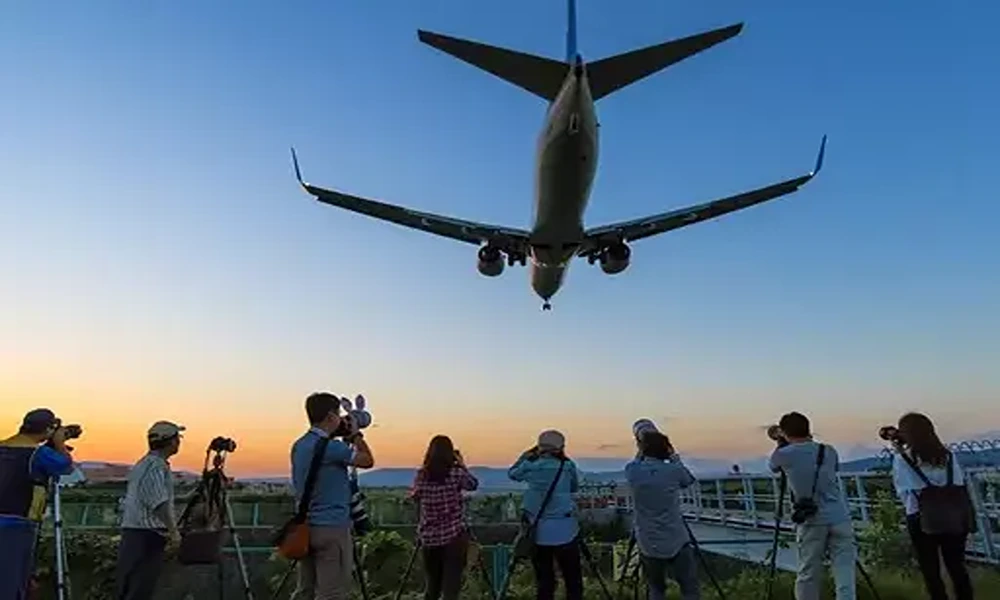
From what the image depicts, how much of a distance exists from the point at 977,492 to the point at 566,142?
951 cm

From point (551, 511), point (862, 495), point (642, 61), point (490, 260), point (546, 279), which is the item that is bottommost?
point (862, 495)

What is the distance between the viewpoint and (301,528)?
17.1ft

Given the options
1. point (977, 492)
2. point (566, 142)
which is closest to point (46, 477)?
point (977, 492)

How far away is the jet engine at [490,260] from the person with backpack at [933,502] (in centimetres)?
1436

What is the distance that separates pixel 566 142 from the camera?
54.4 ft

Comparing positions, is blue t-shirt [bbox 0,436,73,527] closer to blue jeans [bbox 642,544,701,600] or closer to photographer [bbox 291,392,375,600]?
photographer [bbox 291,392,375,600]

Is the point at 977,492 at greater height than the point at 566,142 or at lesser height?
lesser

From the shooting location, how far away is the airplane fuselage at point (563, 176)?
15848mm

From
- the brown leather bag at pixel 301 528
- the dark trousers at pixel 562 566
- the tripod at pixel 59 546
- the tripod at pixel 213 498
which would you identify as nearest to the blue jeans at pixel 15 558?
the tripod at pixel 59 546

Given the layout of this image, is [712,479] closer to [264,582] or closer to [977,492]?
[977,492]

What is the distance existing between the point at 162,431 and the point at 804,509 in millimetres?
4848

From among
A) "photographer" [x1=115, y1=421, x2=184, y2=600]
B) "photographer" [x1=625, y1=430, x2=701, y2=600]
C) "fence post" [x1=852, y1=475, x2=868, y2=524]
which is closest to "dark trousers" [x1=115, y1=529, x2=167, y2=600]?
"photographer" [x1=115, y1=421, x2=184, y2=600]

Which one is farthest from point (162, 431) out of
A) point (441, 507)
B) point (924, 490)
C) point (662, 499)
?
point (924, 490)

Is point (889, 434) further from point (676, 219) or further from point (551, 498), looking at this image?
point (676, 219)
